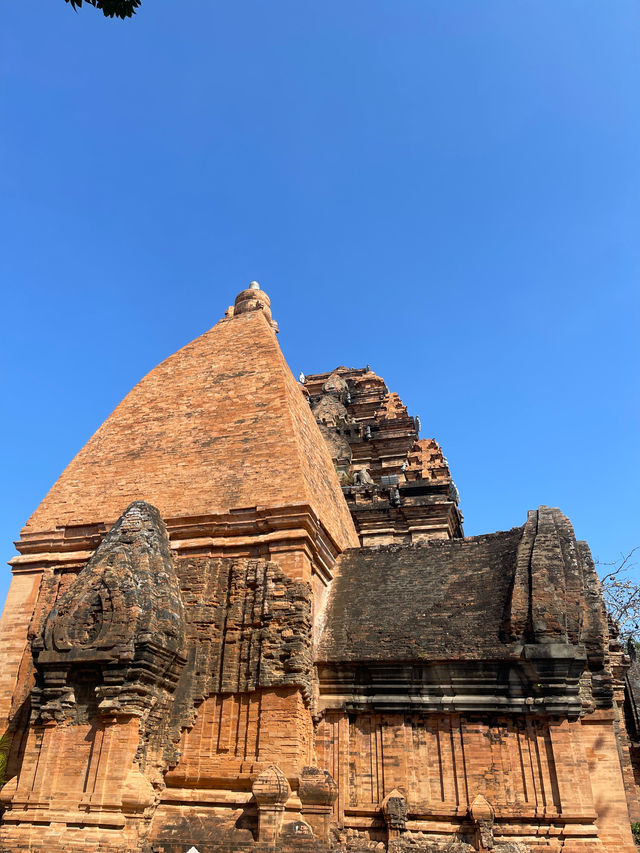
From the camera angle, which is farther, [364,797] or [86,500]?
[86,500]

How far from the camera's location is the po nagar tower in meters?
8.98

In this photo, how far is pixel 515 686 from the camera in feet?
32.0

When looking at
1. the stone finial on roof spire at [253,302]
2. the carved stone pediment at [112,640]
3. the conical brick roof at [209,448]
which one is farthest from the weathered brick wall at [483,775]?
the stone finial on roof spire at [253,302]

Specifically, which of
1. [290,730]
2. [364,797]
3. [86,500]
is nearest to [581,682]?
[364,797]

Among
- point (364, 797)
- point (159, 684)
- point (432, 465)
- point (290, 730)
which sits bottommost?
point (364, 797)

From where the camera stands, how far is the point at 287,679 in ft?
31.8

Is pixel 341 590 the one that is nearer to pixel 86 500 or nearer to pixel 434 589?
pixel 434 589

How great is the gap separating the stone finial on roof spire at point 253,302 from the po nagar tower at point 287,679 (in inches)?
243

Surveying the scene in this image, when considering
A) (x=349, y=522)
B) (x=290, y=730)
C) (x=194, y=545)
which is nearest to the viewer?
(x=290, y=730)

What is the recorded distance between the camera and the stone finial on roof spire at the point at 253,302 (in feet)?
60.2

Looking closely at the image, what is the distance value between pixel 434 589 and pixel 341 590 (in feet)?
5.82

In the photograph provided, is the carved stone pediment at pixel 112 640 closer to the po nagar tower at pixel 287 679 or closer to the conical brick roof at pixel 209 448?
the po nagar tower at pixel 287 679

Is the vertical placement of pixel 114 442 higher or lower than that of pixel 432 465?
lower

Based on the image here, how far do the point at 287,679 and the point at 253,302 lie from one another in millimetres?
11402
